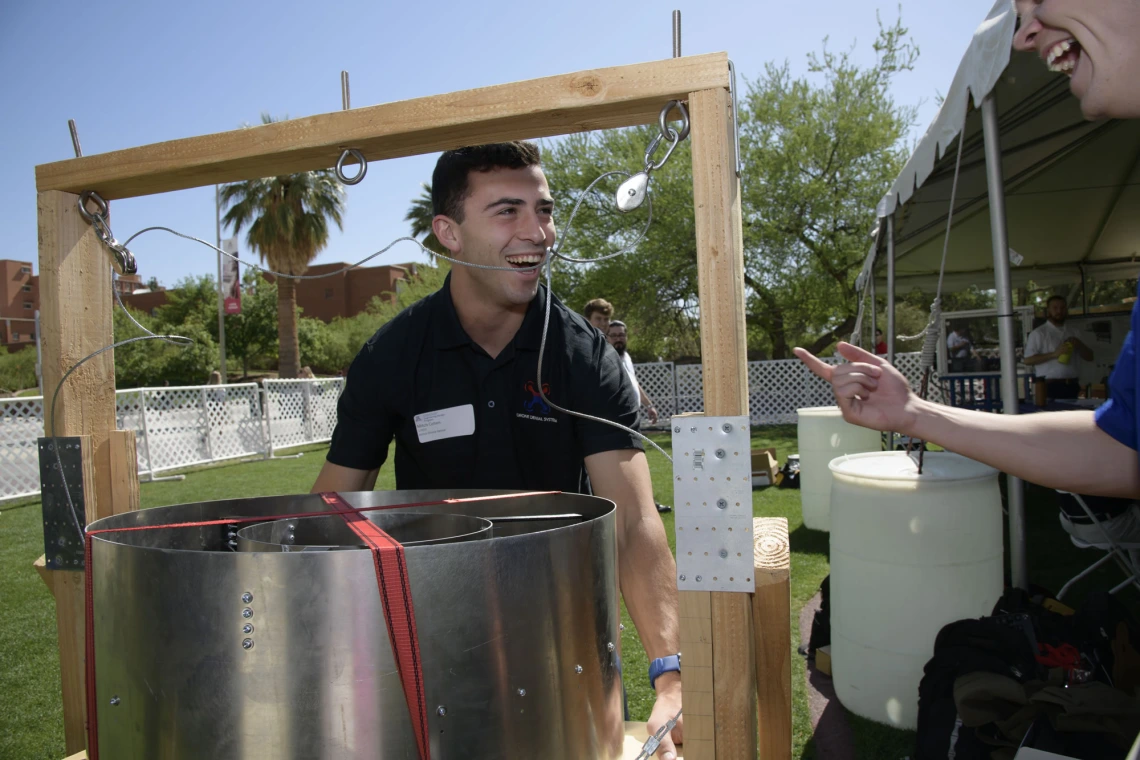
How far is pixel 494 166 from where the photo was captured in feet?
5.36

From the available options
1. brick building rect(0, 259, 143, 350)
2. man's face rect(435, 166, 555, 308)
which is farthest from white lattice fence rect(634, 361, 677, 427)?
brick building rect(0, 259, 143, 350)

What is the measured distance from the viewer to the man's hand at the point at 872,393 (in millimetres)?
1291

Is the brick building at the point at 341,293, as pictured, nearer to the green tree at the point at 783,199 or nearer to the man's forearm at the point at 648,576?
the green tree at the point at 783,199

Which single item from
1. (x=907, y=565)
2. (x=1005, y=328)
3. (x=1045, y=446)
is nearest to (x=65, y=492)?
(x=1045, y=446)

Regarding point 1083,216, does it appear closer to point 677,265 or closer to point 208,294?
point 677,265

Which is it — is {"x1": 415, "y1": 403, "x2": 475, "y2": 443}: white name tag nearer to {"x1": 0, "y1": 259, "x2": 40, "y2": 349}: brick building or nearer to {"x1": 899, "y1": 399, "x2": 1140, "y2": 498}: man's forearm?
{"x1": 899, "y1": 399, "x2": 1140, "y2": 498}: man's forearm

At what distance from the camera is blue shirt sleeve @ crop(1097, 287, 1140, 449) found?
44.4 inches

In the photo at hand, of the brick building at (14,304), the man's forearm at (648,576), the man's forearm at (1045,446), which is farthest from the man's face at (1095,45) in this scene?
the brick building at (14,304)

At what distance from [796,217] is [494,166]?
1680cm

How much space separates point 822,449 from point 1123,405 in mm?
4325

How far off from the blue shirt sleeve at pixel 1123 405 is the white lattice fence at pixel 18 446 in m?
10.7

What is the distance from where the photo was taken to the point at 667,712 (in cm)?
121

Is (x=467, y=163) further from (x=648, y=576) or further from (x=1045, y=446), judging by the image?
(x=1045, y=446)

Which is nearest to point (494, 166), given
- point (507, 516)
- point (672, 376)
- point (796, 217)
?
point (507, 516)
